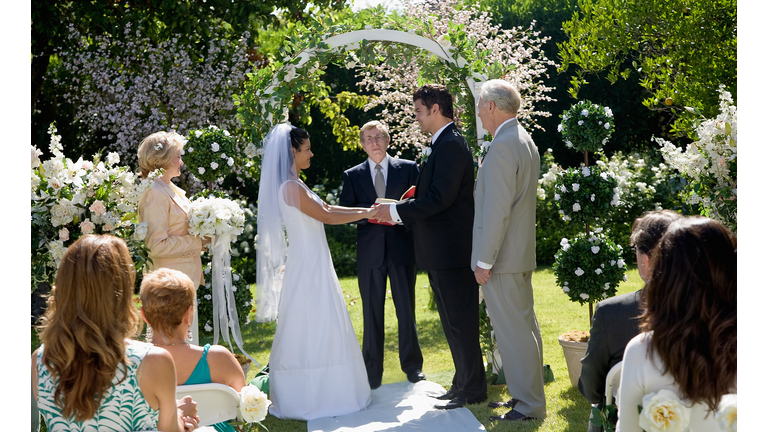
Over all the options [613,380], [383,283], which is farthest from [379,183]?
[613,380]

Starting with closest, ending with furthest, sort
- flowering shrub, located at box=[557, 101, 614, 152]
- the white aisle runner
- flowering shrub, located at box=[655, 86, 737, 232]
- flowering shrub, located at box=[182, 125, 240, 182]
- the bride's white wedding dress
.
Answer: flowering shrub, located at box=[655, 86, 737, 232], the white aisle runner, the bride's white wedding dress, flowering shrub, located at box=[557, 101, 614, 152], flowering shrub, located at box=[182, 125, 240, 182]

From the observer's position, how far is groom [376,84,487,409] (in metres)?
4.30

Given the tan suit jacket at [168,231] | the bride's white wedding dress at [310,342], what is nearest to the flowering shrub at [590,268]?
the bride's white wedding dress at [310,342]

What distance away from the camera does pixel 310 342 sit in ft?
13.9

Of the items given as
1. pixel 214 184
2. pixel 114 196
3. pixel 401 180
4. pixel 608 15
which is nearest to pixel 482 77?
pixel 401 180

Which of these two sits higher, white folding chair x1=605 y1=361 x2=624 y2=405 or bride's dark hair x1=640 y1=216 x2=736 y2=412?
bride's dark hair x1=640 y1=216 x2=736 y2=412

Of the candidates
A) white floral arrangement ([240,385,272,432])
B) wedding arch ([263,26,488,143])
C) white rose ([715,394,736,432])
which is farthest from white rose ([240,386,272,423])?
wedding arch ([263,26,488,143])

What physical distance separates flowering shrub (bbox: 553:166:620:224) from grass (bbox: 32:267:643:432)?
124cm

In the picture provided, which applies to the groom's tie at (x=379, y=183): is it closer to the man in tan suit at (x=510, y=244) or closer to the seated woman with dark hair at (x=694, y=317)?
the man in tan suit at (x=510, y=244)

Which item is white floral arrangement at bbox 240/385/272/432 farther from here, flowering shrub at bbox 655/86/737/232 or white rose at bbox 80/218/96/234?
flowering shrub at bbox 655/86/737/232

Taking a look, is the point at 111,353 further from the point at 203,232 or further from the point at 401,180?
the point at 401,180

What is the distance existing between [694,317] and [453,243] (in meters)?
2.63

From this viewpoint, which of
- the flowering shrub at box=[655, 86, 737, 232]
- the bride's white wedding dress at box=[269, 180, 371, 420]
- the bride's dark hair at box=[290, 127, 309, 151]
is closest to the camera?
the flowering shrub at box=[655, 86, 737, 232]

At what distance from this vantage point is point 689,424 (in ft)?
6.13
